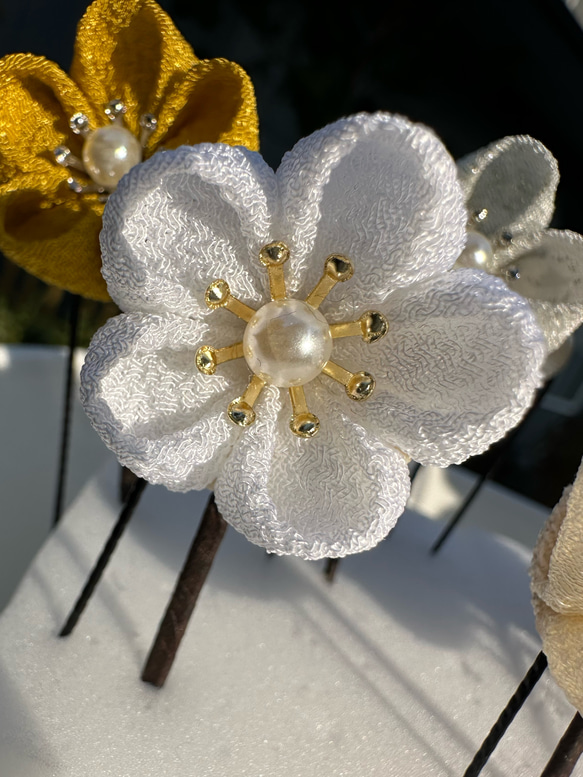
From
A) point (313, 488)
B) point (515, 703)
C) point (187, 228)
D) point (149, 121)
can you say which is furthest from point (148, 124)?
point (515, 703)

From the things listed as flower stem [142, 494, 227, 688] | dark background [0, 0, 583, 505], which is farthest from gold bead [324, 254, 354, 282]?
dark background [0, 0, 583, 505]

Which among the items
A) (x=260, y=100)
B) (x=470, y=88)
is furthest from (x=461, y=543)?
(x=260, y=100)

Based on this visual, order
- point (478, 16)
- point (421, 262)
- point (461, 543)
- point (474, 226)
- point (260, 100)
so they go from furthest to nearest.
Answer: point (260, 100)
point (478, 16)
point (461, 543)
point (474, 226)
point (421, 262)

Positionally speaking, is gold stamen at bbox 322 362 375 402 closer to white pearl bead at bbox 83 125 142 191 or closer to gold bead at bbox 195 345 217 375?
gold bead at bbox 195 345 217 375

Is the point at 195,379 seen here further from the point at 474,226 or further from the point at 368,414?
the point at 474,226

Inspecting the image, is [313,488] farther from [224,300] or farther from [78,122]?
[78,122]

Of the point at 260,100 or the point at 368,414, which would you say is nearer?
the point at 368,414

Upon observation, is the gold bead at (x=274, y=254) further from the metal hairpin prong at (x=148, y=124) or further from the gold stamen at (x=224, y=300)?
the metal hairpin prong at (x=148, y=124)
